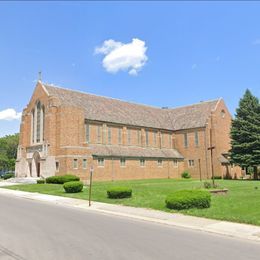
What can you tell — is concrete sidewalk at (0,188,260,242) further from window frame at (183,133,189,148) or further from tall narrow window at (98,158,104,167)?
window frame at (183,133,189,148)

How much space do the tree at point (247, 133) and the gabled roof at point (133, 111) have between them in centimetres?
701

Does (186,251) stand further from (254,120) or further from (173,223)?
(254,120)

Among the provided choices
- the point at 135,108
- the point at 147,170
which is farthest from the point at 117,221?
the point at 135,108

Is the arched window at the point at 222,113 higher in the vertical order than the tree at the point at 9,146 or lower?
higher

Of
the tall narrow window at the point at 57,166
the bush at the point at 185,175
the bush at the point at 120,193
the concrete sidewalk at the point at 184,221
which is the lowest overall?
the concrete sidewalk at the point at 184,221

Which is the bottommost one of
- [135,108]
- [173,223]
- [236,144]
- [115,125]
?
[173,223]

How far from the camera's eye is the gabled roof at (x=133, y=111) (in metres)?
49.0

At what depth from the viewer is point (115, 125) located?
51.4 meters

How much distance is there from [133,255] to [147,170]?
4442 centimetres

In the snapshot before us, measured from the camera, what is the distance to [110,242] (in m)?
9.54

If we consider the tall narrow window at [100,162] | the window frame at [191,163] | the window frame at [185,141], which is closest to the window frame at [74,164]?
the tall narrow window at [100,162]

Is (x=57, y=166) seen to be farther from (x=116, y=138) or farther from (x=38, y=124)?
(x=116, y=138)

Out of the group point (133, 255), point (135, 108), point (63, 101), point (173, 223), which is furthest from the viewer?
point (135, 108)

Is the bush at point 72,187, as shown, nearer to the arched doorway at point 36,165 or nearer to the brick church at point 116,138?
the brick church at point 116,138
